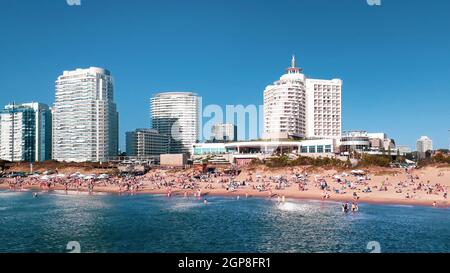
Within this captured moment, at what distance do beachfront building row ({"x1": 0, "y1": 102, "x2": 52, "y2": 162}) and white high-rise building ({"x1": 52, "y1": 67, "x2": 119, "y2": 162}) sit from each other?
14906mm

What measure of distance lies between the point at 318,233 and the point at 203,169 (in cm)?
7273

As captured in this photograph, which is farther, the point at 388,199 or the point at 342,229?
the point at 388,199

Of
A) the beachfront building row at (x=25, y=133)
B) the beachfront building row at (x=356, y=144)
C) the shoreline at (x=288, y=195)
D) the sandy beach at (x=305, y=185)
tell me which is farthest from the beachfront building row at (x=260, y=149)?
the beachfront building row at (x=25, y=133)

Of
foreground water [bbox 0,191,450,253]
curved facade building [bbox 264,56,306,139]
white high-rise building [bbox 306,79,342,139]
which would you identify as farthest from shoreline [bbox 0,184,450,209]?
white high-rise building [bbox 306,79,342,139]

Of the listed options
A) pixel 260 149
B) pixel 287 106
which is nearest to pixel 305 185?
pixel 260 149

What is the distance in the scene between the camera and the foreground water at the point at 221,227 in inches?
1246

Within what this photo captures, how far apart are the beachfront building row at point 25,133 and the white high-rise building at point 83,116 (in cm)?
1491

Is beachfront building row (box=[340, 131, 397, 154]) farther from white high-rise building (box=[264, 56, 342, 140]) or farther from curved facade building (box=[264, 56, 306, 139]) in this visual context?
white high-rise building (box=[264, 56, 342, 140])

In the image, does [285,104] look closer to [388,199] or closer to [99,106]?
[99,106]

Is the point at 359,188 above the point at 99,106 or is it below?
below

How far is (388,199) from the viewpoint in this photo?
2318 inches
